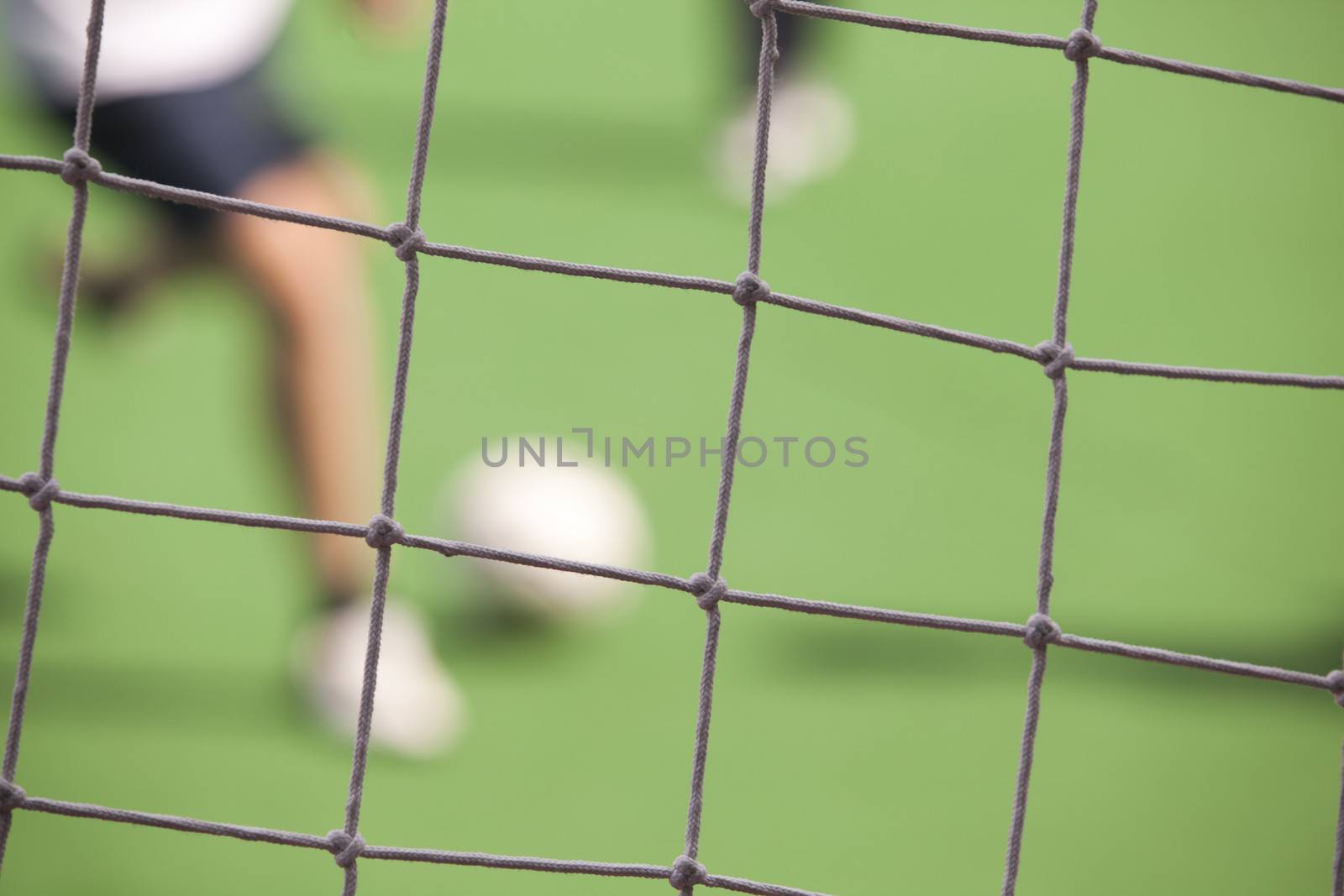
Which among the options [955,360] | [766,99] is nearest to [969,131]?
A: [955,360]

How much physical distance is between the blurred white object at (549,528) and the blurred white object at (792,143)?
36.2 inches

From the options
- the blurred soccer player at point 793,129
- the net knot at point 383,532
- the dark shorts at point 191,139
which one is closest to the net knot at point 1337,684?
the net knot at point 383,532

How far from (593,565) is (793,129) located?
1.82m

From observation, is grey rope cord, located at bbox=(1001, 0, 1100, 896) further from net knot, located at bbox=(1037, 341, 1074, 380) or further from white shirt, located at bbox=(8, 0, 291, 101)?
white shirt, located at bbox=(8, 0, 291, 101)

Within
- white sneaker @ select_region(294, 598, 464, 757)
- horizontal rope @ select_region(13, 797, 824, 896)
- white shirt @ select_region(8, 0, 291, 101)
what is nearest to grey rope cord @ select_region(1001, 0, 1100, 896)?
horizontal rope @ select_region(13, 797, 824, 896)

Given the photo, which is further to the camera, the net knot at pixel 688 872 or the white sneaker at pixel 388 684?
the white sneaker at pixel 388 684

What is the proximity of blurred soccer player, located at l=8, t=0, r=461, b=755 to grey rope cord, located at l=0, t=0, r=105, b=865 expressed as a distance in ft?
2.17

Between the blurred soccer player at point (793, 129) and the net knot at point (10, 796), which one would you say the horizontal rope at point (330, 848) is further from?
the blurred soccer player at point (793, 129)

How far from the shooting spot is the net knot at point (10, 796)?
0.72m

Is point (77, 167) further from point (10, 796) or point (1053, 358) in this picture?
point (1053, 358)

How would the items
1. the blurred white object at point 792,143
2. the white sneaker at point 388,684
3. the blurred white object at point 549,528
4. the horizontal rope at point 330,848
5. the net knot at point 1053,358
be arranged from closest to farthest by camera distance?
the horizontal rope at point 330,848 < the net knot at point 1053,358 < the white sneaker at point 388,684 < the blurred white object at point 549,528 < the blurred white object at point 792,143

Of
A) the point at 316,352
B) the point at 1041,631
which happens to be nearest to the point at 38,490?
the point at 1041,631

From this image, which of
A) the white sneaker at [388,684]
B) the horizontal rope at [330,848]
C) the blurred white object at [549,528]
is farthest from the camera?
the blurred white object at [549,528]

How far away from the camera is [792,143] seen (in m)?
2.41
